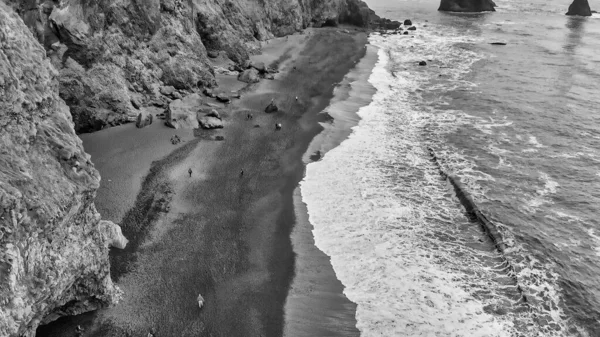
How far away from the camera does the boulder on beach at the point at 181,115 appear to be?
33188 mm

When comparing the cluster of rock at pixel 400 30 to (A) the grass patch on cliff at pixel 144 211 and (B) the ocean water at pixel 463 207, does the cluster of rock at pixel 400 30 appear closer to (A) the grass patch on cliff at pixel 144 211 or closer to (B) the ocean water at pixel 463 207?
(B) the ocean water at pixel 463 207

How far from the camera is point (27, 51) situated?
15516 mm

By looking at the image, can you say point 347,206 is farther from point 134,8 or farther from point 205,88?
point 134,8

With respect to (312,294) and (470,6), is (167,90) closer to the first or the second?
(312,294)

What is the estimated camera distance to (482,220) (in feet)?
86.4

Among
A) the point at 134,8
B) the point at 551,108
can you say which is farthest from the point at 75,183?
the point at 551,108

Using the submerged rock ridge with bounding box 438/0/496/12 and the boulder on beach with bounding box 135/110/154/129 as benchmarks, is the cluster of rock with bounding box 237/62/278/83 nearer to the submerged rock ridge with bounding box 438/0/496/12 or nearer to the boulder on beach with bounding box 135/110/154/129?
the boulder on beach with bounding box 135/110/154/129

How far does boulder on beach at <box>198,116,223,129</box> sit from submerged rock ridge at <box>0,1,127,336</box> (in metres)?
17.0

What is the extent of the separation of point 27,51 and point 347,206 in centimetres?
1863

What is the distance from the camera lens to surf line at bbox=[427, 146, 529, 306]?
875 inches

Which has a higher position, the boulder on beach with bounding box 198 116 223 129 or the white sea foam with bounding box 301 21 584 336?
the boulder on beach with bounding box 198 116 223 129

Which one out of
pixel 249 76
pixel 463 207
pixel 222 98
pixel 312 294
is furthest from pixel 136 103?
pixel 463 207

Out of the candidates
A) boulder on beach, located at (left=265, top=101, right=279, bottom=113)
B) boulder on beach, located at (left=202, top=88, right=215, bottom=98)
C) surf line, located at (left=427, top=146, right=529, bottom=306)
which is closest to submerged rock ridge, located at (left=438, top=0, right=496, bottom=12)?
boulder on beach, located at (left=265, top=101, right=279, bottom=113)

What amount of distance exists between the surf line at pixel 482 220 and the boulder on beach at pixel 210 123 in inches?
678
